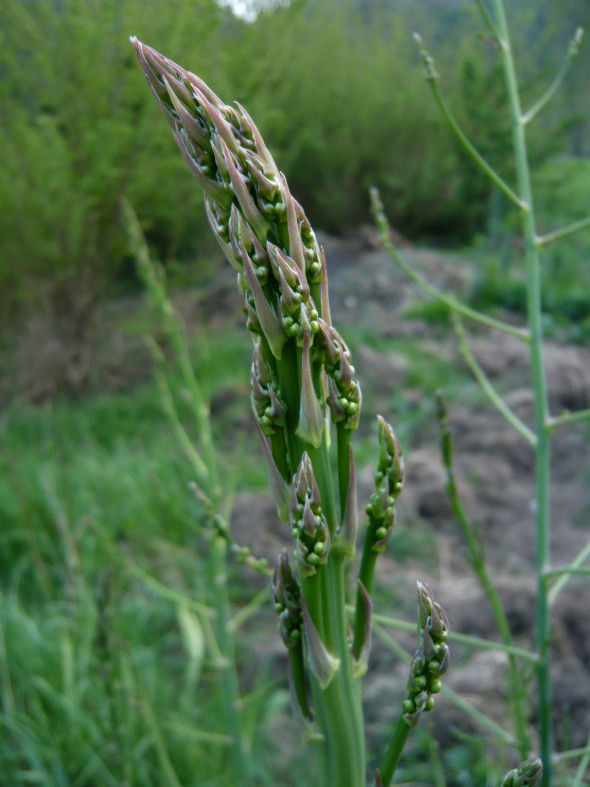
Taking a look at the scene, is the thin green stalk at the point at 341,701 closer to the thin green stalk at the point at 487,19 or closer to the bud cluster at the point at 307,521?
the bud cluster at the point at 307,521

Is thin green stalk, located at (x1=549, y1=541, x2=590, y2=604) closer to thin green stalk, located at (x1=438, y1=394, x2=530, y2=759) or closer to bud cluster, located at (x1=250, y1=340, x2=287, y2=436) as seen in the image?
thin green stalk, located at (x1=438, y1=394, x2=530, y2=759)

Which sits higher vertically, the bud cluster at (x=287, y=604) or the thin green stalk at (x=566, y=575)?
the bud cluster at (x=287, y=604)

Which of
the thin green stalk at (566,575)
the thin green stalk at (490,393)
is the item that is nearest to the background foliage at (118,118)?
the thin green stalk at (490,393)

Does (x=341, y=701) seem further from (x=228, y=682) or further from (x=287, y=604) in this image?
(x=228, y=682)

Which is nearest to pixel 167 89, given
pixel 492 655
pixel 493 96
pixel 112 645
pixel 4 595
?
pixel 112 645

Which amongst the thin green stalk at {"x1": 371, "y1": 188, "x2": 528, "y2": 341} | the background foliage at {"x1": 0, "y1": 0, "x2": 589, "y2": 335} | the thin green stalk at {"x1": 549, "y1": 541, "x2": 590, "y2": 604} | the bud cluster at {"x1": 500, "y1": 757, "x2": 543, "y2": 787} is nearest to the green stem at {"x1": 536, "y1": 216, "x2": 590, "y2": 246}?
the thin green stalk at {"x1": 371, "y1": 188, "x2": 528, "y2": 341}

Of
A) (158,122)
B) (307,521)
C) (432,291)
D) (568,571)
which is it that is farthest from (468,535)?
(158,122)
